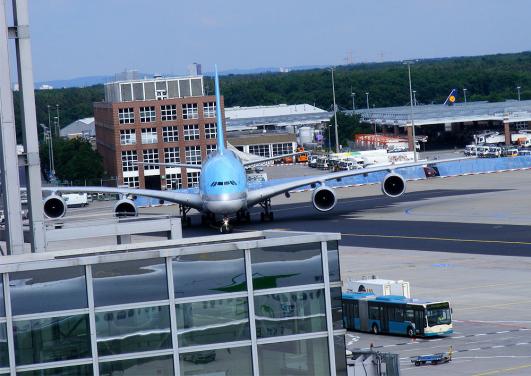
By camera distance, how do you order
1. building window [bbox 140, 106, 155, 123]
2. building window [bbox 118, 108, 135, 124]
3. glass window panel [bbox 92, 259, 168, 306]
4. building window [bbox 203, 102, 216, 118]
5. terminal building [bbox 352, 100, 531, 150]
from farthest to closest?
terminal building [bbox 352, 100, 531, 150] → building window [bbox 203, 102, 216, 118] → building window [bbox 140, 106, 155, 123] → building window [bbox 118, 108, 135, 124] → glass window panel [bbox 92, 259, 168, 306]

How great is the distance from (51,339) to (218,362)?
2.71 m

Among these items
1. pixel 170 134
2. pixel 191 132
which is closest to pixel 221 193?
pixel 170 134

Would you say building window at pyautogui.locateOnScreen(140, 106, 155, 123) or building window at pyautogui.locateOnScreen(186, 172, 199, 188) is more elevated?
building window at pyautogui.locateOnScreen(140, 106, 155, 123)

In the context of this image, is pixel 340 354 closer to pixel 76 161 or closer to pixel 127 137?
pixel 127 137

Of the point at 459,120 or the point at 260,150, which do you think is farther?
the point at 459,120

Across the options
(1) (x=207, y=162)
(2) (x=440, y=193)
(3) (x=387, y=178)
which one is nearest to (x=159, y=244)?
(1) (x=207, y=162)

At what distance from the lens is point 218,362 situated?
62.6 ft

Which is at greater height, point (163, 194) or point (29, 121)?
point (29, 121)

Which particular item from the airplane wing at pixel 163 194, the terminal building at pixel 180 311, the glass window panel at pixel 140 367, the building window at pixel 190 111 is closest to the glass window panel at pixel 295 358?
the terminal building at pixel 180 311

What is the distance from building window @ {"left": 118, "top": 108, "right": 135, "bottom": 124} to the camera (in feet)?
452

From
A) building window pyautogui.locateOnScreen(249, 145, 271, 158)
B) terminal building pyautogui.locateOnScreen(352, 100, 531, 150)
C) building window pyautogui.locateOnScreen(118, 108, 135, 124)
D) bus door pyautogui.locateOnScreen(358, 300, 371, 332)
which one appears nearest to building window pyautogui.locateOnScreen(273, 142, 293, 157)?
building window pyautogui.locateOnScreen(249, 145, 271, 158)

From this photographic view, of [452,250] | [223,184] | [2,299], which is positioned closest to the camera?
[2,299]

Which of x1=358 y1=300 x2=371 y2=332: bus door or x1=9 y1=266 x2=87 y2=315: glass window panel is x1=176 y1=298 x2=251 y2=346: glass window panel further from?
x1=358 y1=300 x2=371 y2=332: bus door

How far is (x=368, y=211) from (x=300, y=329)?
7561cm
